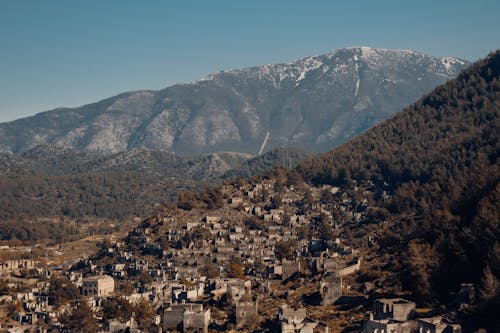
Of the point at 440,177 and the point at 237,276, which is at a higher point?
the point at 440,177

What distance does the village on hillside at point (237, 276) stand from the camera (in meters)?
56.3

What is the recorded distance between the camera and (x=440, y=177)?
97688 millimetres

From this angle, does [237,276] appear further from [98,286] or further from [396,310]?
[396,310]

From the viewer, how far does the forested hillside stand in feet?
179

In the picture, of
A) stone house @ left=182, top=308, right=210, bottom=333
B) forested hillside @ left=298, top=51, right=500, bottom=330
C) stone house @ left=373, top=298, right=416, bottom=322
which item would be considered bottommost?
stone house @ left=182, top=308, right=210, bottom=333

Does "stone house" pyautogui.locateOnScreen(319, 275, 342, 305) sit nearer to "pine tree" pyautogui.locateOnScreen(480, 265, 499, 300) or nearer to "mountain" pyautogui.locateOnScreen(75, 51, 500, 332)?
"mountain" pyautogui.locateOnScreen(75, 51, 500, 332)

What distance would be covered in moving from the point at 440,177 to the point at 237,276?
33.5m

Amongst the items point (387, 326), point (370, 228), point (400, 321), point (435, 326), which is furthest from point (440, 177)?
point (435, 326)

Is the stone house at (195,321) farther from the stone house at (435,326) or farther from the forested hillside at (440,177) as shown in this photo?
the stone house at (435,326)

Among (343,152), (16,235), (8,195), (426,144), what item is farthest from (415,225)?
(8,195)

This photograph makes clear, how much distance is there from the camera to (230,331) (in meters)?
57.2

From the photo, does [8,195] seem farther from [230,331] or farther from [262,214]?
[230,331]

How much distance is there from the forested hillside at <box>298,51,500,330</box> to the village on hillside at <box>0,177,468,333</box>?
2410mm

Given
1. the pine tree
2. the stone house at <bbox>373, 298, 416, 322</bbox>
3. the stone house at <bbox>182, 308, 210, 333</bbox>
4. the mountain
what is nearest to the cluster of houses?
the stone house at <bbox>373, 298, 416, 322</bbox>
